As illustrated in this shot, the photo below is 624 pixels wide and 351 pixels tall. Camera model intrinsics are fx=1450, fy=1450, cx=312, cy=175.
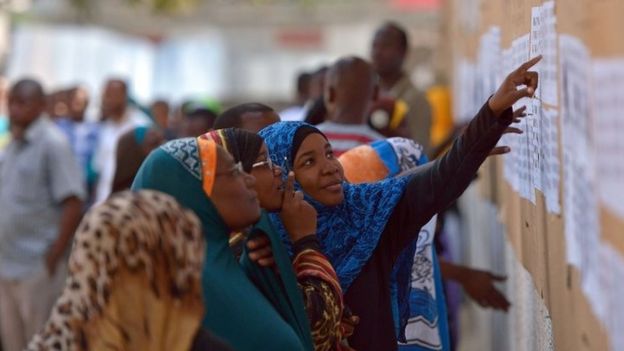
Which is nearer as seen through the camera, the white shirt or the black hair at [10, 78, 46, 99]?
the black hair at [10, 78, 46, 99]

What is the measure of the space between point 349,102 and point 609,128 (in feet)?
11.0

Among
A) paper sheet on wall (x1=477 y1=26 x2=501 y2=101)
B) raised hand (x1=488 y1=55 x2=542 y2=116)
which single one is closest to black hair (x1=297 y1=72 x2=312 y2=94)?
paper sheet on wall (x1=477 y1=26 x2=501 y2=101)

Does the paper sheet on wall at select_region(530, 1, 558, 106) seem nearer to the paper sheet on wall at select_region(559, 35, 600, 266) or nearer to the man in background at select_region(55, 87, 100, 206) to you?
the paper sheet on wall at select_region(559, 35, 600, 266)

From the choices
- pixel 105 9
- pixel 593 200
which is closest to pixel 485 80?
pixel 593 200

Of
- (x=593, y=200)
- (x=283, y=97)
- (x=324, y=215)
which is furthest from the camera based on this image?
(x=283, y=97)

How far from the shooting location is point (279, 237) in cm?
382

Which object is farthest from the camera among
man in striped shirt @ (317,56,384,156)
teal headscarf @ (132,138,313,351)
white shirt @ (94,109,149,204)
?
white shirt @ (94,109,149,204)

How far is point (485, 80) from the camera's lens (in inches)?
299

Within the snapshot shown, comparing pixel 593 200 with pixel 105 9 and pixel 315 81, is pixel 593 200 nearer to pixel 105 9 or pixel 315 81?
pixel 315 81

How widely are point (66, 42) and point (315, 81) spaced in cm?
937

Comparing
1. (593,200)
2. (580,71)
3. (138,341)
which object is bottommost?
(138,341)

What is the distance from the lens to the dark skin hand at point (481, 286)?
568 cm

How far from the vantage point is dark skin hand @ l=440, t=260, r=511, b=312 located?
5.68 metres

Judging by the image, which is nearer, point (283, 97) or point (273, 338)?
point (273, 338)
